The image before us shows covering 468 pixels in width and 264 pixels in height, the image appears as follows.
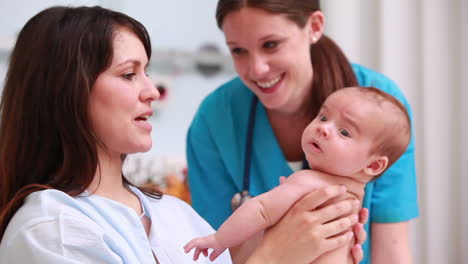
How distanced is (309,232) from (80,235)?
564 millimetres

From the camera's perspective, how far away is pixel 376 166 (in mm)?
1321

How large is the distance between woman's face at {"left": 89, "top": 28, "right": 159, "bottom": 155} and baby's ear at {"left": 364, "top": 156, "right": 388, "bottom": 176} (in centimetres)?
57

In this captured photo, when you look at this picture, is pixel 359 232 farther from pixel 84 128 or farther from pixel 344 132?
pixel 84 128

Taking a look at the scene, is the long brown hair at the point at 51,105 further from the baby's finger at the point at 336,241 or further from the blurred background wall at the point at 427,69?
the blurred background wall at the point at 427,69

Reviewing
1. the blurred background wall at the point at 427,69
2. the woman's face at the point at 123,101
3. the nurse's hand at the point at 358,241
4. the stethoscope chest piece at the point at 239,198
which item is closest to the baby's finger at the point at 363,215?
the nurse's hand at the point at 358,241

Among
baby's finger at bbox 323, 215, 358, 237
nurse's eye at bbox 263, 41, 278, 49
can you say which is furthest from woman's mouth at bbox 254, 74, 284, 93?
baby's finger at bbox 323, 215, 358, 237

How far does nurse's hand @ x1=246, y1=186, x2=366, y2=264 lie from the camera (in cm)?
128

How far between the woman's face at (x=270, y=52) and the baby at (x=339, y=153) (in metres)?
0.41

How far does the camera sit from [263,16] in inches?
63.9

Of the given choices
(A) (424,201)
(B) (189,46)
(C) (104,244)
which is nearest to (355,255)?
(C) (104,244)

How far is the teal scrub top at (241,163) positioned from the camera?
173 cm

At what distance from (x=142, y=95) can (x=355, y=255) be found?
2.28ft

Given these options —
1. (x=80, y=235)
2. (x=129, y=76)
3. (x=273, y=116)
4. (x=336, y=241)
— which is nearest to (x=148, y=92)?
(x=129, y=76)

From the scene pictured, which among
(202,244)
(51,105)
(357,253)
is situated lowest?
(357,253)
